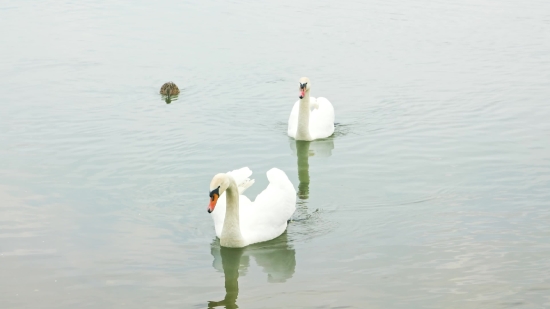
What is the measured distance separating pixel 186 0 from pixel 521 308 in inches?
971

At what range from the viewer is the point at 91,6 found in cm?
3150

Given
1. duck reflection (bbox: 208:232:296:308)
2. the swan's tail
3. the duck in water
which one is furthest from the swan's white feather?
duck reflection (bbox: 208:232:296:308)

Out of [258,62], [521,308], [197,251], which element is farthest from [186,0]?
[521,308]

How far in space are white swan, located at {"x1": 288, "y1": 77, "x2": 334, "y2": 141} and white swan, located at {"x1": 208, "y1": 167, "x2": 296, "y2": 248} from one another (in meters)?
4.54

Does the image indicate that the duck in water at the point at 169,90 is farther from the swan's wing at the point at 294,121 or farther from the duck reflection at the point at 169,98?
the swan's wing at the point at 294,121

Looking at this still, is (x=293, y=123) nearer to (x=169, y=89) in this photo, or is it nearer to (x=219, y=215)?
(x=169, y=89)

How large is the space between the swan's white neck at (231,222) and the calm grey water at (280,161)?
0.16 meters

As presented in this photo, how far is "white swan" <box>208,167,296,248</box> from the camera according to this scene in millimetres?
11234

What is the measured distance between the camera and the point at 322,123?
54.8 ft

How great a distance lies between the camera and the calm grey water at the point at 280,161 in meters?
10.4

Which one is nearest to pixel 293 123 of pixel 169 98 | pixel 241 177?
pixel 169 98

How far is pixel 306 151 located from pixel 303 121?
66 cm

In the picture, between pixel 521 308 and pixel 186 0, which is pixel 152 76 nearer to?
pixel 186 0

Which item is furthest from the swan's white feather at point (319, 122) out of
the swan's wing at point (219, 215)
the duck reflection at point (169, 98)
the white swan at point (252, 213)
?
the swan's wing at point (219, 215)
